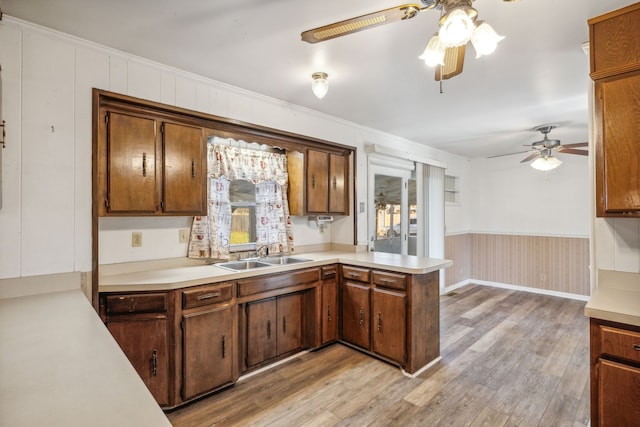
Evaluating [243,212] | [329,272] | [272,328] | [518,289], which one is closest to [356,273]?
[329,272]

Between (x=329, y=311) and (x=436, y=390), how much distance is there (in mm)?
1130

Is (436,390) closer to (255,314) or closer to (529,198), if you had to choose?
(255,314)

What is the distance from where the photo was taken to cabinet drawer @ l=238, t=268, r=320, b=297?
2.50 metres

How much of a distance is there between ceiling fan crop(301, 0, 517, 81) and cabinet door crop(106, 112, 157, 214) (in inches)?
58.3

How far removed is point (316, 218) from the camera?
3.69 meters

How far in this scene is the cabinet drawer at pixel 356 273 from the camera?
2.97m

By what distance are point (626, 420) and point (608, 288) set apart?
0.75m

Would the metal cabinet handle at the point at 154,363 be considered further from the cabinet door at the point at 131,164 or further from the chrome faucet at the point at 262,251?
the chrome faucet at the point at 262,251

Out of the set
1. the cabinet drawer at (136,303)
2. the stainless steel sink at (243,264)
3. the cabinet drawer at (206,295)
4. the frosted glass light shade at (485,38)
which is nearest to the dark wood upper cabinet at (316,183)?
the stainless steel sink at (243,264)

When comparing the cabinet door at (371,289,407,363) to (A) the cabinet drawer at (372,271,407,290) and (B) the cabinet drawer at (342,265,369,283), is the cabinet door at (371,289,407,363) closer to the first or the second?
(A) the cabinet drawer at (372,271,407,290)

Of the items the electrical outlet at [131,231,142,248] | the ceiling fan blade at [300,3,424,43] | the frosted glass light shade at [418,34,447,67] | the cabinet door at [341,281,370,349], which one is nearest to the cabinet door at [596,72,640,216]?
the frosted glass light shade at [418,34,447,67]

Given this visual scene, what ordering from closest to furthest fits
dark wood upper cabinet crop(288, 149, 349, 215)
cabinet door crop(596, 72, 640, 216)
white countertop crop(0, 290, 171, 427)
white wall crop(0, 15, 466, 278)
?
white countertop crop(0, 290, 171, 427) → cabinet door crop(596, 72, 640, 216) → white wall crop(0, 15, 466, 278) → dark wood upper cabinet crop(288, 149, 349, 215)

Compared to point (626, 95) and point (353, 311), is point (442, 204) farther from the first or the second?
point (626, 95)

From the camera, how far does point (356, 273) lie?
10.00 feet
